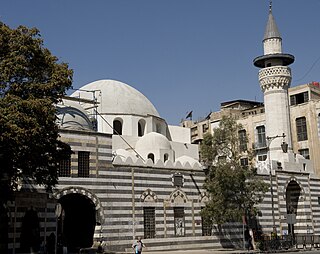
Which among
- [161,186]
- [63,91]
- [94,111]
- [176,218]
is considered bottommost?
[176,218]

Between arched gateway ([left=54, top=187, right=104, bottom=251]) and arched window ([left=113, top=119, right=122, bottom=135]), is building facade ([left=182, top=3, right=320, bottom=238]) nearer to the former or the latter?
arched window ([left=113, top=119, right=122, bottom=135])

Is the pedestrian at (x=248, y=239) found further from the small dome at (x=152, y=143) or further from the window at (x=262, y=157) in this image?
the window at (x=262, y=157)

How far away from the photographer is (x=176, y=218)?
32.1 metres

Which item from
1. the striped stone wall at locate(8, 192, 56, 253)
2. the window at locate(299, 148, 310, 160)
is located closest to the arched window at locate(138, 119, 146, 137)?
the striped stone wall at locate(8, 192, 56, 253)

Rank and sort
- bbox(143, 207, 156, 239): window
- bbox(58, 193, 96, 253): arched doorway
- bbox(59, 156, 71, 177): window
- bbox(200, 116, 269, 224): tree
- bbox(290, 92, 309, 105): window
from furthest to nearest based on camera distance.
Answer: bbox(290, 92, 309, 105): window, bbox(200, 116, 269, 224): tree, bbox(143, 207, 156, 239): window, bbox(58, 193, 96, 253): arched doorway, bbox(59, 156, 71, 177): window

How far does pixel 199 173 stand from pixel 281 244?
7.44 meters

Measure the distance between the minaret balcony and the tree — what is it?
1274cm

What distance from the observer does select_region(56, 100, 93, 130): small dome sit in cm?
2846

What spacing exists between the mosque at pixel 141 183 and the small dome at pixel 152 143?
0.24 ft

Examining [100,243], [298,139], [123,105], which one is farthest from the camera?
[298,139]

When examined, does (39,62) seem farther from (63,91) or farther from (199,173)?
(199,173)

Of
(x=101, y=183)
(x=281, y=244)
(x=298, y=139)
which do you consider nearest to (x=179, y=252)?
(x=101, y=183)

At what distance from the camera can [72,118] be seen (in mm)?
28922

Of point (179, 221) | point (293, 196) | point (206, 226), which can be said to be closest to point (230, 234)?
point (206, 226)
